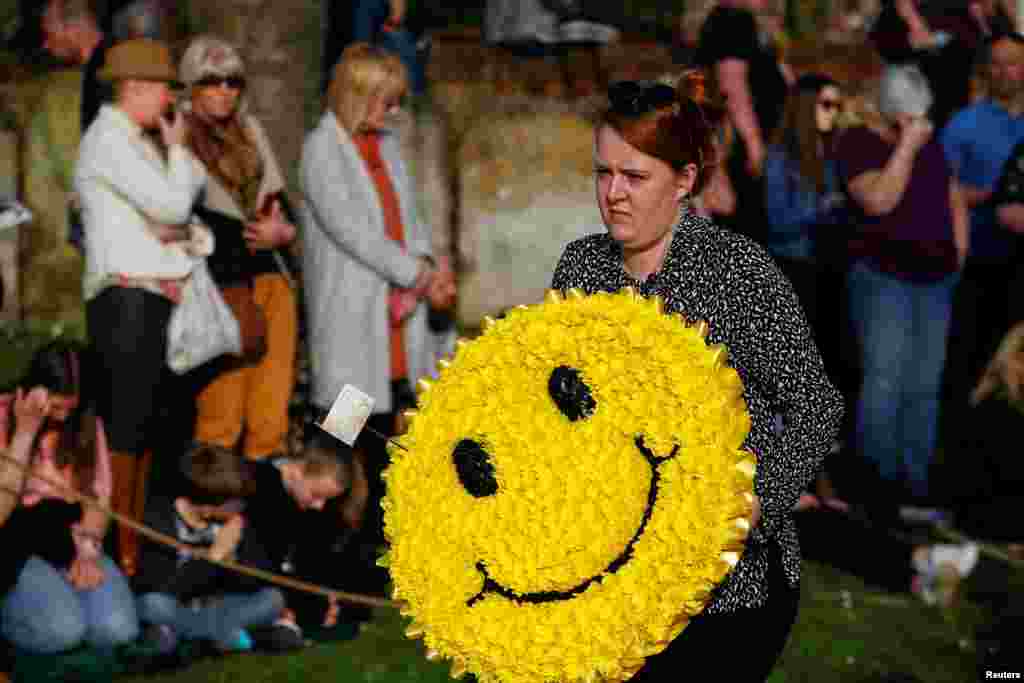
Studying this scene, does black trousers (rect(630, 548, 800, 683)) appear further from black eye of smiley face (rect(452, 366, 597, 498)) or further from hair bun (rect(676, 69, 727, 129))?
hair bun (rect(676, 69, 727, 129))

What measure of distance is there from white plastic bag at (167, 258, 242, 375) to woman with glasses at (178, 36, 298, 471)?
1.01 ft

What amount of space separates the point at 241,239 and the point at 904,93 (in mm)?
3025

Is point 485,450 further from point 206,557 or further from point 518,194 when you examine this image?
point 518,194

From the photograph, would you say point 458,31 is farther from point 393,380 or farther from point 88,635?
point 88,635

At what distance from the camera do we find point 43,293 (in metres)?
8.98

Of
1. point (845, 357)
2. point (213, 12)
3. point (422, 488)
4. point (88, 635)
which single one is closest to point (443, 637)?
point (422, 488)

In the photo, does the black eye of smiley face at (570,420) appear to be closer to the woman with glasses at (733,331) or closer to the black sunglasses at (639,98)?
Answer: the woman with glasses at (733,331)

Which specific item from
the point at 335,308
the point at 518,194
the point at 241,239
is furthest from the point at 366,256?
the point at 518,194

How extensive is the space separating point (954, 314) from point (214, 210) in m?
4.01

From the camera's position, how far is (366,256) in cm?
677

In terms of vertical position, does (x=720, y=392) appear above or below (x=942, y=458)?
above

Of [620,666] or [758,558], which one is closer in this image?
[620,666]

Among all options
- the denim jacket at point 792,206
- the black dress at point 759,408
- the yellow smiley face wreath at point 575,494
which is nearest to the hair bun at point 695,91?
the black dress at point 759,408

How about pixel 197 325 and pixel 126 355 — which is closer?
pixel 126 355
